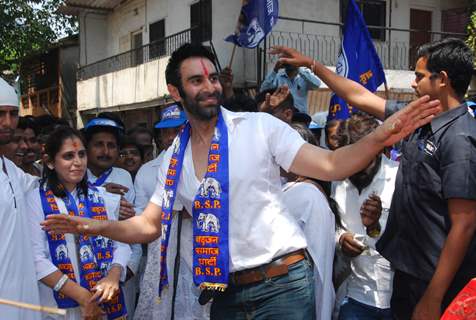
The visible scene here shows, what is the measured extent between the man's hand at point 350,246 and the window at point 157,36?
1356 cm

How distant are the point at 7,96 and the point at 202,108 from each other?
4.24ft

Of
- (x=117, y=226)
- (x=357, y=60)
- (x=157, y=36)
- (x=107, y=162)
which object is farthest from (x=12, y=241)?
(x=157, y=36)

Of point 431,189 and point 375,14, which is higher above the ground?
point 375,14

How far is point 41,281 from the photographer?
10.9 ft

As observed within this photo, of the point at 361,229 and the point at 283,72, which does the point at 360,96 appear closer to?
the point at 361,229

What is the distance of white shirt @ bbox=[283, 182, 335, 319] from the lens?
10.6ft

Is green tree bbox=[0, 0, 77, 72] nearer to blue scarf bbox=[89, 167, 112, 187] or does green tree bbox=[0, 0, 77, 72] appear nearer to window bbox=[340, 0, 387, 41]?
window bbox=[340, 0, 387, 41]

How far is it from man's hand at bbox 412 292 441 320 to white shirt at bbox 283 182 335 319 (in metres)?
0.71

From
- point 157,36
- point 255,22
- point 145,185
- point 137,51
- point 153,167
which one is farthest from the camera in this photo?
point 137,51

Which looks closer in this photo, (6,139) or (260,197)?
(260,197)

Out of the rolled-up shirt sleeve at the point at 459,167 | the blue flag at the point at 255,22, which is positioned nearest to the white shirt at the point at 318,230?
the rolled-up shirt sleeve at the point at 459,167

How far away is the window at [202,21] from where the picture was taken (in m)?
14.4

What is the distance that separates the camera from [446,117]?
268cm

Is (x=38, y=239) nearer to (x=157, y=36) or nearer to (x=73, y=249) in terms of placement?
(x=73, y=249)
